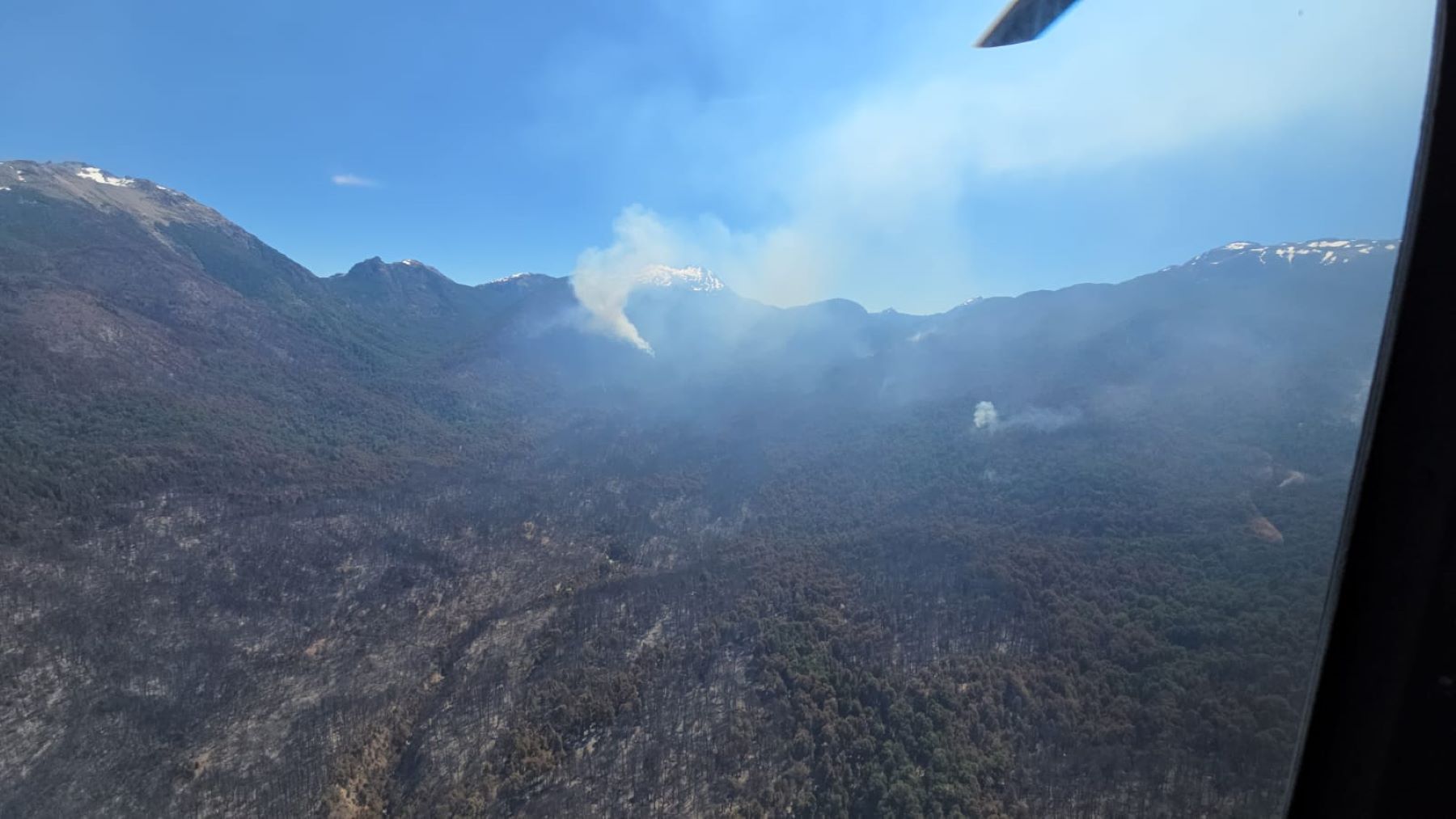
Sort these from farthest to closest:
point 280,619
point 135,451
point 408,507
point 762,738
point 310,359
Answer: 1. point 310,359
2. point 408,507
3. point 135,451
4. point 280,619
5. point 762,738

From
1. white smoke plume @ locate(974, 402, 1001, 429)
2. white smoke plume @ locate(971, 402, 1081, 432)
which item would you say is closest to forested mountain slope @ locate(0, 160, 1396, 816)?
white smoke plume @ locate(974, 402, 1001, 429)

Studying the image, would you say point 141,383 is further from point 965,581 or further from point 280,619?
point 965,581

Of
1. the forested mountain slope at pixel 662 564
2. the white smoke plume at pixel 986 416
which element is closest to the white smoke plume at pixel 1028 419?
the white smoke plume at pixel 986 416

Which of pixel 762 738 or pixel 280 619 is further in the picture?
pixel 280 619

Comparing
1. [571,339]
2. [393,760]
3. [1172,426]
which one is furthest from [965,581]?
[571,339]

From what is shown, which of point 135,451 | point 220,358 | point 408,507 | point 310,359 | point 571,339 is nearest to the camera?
point 135,451

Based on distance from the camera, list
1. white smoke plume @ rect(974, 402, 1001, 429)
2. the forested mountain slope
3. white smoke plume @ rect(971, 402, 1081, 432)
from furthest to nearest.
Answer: white smoke plume @ rect(974, 402, 1001, 429) → white smoke plume @ rect(971, 402, 1081, 432) → the forested mountain slope

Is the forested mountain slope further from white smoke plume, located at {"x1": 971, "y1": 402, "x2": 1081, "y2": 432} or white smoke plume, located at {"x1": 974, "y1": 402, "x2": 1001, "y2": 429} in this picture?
white smoke plume, located at {"x1": 971, "y1": 402, "x2": 1081, "y2": 432}
